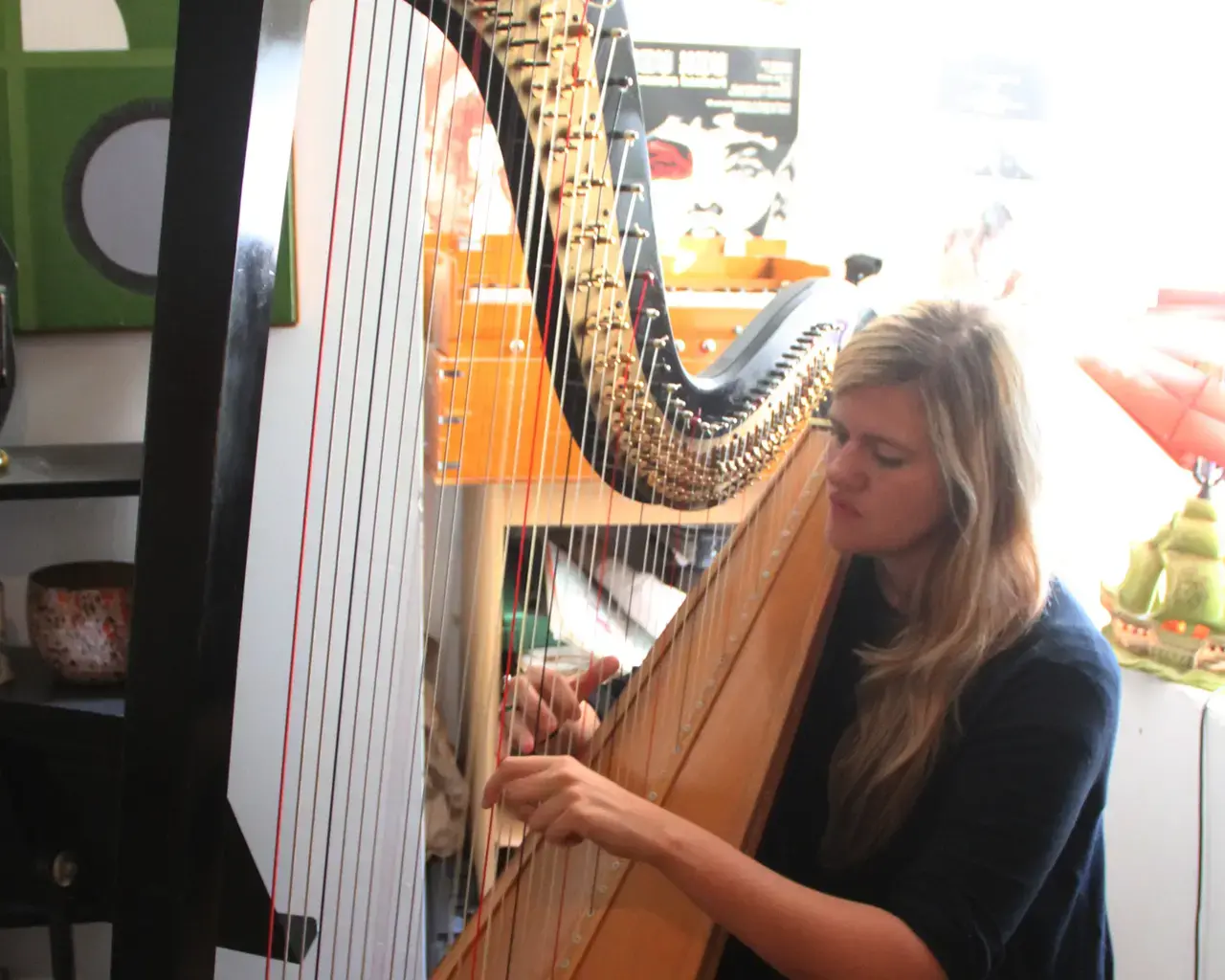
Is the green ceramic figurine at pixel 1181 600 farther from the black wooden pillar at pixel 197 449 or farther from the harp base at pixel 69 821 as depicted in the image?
the black wooden pillar at pixel 197 449

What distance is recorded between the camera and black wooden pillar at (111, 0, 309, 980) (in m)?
0.41

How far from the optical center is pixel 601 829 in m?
0.88

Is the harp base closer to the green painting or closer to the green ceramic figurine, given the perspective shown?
the green painting

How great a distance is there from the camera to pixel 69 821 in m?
1.16

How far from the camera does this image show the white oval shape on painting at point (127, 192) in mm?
1271

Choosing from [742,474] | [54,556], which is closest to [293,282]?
[54,556]

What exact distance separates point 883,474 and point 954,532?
0.38ft

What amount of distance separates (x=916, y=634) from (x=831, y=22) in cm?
144

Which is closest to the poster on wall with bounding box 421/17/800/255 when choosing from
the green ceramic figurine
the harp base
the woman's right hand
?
the green ceramic figurine

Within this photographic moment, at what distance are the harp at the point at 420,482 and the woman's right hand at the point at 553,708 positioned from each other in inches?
1.6

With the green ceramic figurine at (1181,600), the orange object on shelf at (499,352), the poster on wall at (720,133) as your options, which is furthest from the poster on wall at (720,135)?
the green ceramic figurine at (1181,600)

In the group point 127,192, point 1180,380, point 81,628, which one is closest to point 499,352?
point 127,192

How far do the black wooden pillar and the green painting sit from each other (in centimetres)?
86

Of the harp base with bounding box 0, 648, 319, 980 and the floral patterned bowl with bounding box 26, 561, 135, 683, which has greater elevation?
the floral patterned bowl with bounding box 26, 561, 135, 683
